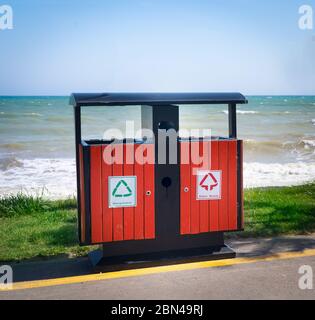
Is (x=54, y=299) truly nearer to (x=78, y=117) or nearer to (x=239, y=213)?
(x=78, y=117)

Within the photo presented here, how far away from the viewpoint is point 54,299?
399 cm

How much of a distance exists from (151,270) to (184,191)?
77 centimetres

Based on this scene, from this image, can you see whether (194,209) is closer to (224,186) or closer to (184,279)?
(224,186)

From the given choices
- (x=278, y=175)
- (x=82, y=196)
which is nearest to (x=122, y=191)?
(x=82, y=196)

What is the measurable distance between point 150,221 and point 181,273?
1.79 feet

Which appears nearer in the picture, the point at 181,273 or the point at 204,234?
the point at 181,273

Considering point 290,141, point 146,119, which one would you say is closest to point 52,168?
point 146,119

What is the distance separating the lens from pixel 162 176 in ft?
15.5

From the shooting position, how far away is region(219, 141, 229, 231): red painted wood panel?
4.84 m

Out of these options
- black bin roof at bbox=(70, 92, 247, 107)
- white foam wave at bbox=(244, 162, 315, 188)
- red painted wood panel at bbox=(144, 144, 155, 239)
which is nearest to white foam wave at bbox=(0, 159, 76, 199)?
white foam wave at bbox=(244, 162, 315, 188)

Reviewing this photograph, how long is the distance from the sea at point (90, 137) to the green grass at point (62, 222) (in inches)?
51.9

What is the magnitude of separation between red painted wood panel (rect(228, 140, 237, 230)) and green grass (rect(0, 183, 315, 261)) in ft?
2.89

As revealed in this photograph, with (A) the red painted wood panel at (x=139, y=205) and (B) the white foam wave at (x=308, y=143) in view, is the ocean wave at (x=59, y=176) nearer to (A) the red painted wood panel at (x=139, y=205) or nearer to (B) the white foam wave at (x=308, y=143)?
(A) the red painted wood panel at (x=139, y=205)

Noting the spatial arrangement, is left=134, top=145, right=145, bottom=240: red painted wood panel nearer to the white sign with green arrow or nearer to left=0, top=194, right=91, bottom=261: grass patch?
the white sign with green arrow
